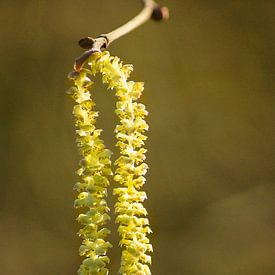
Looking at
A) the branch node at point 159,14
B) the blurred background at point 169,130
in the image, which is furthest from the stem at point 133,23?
the blurred background at point 169,130

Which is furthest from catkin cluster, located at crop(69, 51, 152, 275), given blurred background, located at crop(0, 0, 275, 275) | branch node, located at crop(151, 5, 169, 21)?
blurred background, located at crop(0, 0, 275, 275)

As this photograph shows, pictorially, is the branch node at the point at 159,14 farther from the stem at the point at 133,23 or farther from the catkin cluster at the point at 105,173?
the catkin cluster at the point at 105,173

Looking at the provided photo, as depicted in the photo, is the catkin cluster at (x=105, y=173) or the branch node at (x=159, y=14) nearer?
the catkin cluster at (x=105, y=173)

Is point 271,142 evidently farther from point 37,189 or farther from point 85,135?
point 85,135

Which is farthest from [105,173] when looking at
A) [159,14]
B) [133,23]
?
[159,14]

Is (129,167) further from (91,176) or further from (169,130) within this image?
(169,130)

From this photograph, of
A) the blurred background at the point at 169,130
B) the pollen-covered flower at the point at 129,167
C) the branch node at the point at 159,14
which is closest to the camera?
the pollen-covered flower at the point at 129,167
